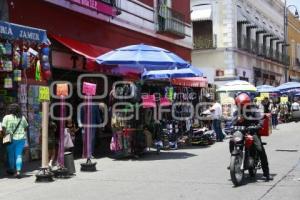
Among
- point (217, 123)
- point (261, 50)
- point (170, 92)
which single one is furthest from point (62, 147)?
point (261, 50)

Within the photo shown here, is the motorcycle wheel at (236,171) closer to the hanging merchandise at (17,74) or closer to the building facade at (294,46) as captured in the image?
the hanging merchandise at (17,74)

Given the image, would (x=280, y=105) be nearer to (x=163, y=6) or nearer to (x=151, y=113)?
(x=163, y=6)

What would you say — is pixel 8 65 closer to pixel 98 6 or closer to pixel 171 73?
pixel 98 6

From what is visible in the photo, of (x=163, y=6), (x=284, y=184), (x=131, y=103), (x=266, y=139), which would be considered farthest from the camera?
(x=163, y=6)

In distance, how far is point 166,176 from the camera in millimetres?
11531

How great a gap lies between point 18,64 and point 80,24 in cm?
540

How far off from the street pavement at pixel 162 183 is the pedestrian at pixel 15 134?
37cm

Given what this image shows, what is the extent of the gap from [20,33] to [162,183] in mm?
4444

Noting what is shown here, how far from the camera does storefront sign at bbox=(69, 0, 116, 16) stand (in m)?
16.7

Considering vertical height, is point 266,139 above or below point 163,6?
below

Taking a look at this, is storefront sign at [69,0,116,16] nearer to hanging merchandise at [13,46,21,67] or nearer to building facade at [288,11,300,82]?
hanging merchandise at [13,46,21,67]

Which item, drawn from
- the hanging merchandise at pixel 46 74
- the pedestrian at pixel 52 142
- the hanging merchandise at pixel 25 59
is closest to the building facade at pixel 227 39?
the hanging merchandise at pixel 46 74

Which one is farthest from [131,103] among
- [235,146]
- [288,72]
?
[288,72]

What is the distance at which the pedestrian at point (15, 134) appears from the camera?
1169cm
